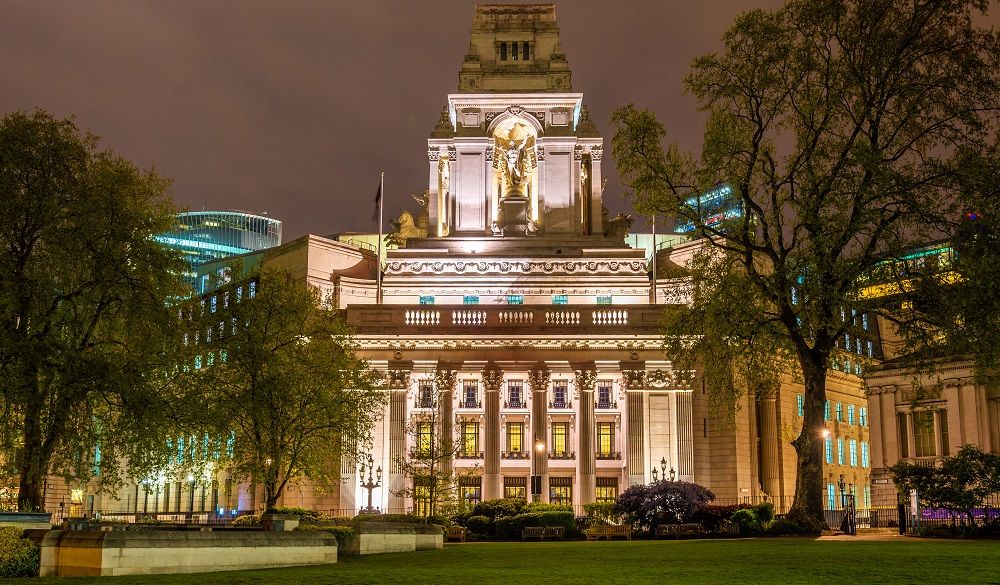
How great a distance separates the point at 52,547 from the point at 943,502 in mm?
38228

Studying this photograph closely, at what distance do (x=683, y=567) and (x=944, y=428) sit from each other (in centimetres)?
4939

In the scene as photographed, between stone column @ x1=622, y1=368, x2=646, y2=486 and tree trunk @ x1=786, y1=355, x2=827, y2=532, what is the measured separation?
3395 centimetres

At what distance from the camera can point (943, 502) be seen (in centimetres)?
4956

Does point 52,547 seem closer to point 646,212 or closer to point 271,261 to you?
point 646,212

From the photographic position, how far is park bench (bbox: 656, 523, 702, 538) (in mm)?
54812

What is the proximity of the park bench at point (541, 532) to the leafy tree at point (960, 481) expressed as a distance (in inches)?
672

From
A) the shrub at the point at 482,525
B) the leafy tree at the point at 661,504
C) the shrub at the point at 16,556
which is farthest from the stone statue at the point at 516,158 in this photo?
the shrub at the point at 16,556

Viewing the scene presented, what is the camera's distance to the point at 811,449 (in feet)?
133

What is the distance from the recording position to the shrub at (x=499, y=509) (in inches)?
2377

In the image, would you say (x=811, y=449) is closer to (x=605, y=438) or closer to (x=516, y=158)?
(x=605, y=438)

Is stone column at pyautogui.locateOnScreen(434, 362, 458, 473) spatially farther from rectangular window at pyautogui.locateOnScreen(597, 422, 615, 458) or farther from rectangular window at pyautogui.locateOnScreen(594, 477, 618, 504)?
rectangular window at pyautogui.locateOnScreen(594, 477, 618, 504)

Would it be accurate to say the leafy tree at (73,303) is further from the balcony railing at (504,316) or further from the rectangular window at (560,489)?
the rectangular window at (560,489)

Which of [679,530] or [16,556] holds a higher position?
[16,556]

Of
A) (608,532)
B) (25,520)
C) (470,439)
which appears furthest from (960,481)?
(25,520)
